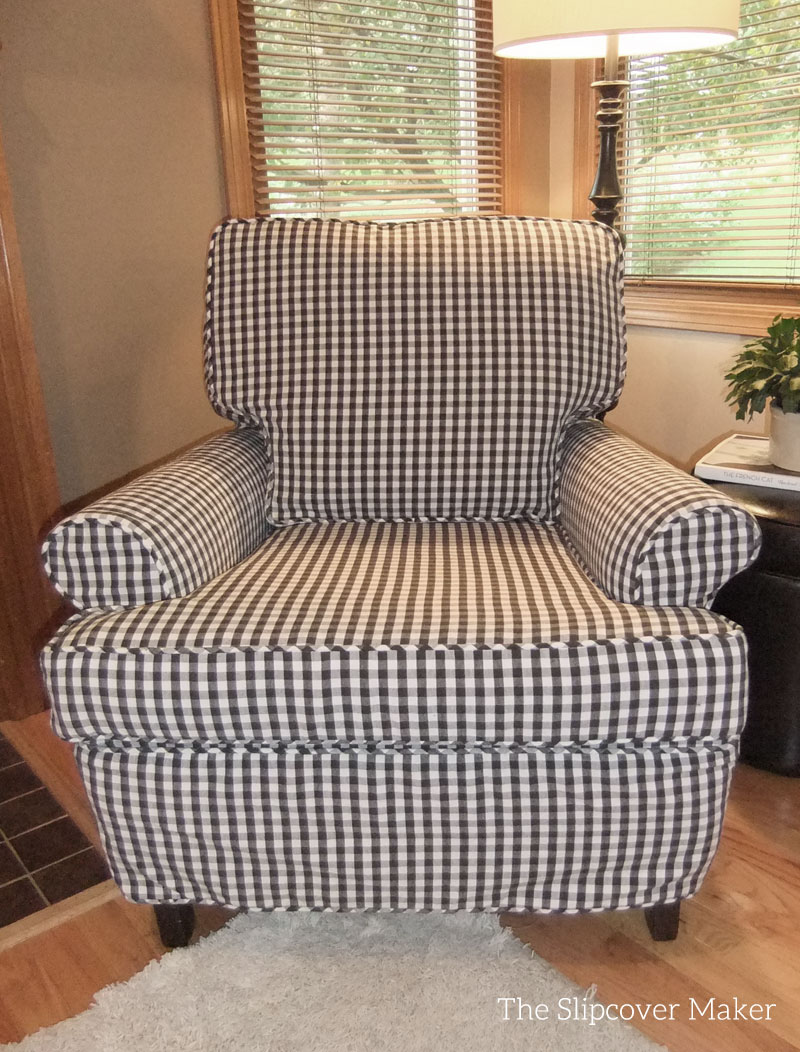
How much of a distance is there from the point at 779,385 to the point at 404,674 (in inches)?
33.4

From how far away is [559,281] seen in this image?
5.12ft

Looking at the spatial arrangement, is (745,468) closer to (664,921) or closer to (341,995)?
(664,921)

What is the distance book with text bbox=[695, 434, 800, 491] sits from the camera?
1.50 m

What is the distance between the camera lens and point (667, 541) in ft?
3.71

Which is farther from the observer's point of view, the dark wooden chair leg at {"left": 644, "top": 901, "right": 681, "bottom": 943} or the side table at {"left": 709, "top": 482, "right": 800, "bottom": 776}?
the side table at {"left": 709, "top": 482, "right": 800, "bottom": 776}

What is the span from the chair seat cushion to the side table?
0.37 meters

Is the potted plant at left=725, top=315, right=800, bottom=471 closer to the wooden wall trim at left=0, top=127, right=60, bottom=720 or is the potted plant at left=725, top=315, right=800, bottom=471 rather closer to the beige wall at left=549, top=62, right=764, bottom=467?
the beige wall at left=549, top=62, right=764, bottom=467

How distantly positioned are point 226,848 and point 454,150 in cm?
182

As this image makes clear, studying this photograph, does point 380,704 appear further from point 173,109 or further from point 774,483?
point 173,109

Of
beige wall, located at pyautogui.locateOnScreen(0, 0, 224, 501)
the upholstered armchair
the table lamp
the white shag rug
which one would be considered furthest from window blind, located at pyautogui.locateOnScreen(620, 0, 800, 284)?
the white shag rug

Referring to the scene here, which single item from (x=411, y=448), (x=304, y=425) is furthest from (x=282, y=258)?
(x=411, y=448)

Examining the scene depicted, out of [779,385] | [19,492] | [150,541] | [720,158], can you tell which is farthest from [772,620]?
[19,492]

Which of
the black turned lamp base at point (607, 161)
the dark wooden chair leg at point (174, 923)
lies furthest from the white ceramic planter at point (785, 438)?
the dark wooden chair leg at point (174, 923)

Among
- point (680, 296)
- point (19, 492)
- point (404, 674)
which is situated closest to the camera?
point (404, 674)
